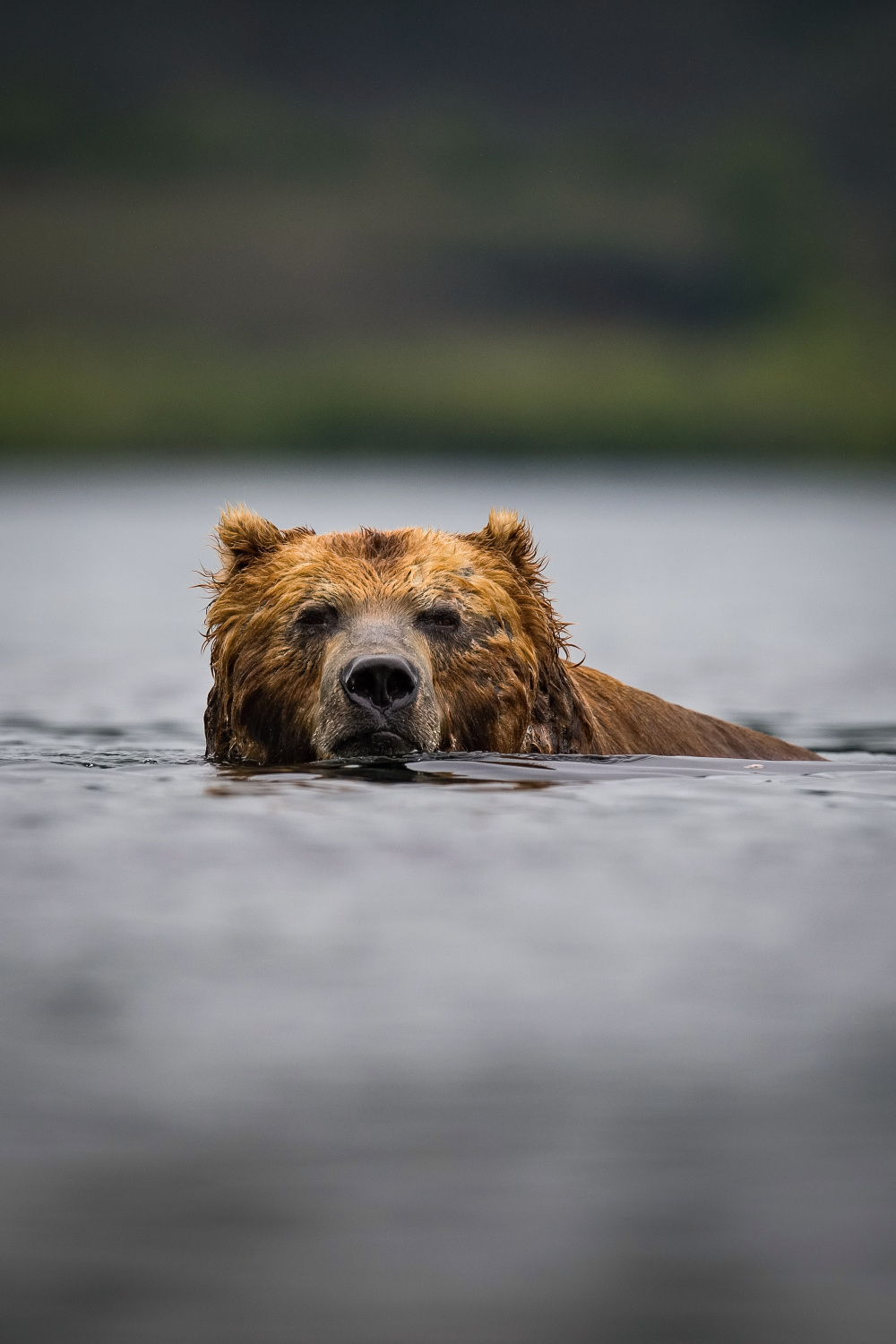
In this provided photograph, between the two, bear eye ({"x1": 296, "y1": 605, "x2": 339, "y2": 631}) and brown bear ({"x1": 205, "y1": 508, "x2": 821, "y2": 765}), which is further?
bear eye ({"x1": 296, "y1": 605, "x2": 339, "y2": 631})

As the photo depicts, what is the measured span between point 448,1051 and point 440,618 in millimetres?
4068

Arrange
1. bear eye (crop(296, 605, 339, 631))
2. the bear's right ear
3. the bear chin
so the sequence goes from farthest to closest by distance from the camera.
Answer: the bear's right ear
bear eye (crop(296, 605, 339, 631))
the bear chin

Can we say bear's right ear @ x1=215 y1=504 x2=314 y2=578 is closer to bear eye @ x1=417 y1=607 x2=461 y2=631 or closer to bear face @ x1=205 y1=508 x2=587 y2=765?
bear face @ x1=205 y1=508 x2=587 y2=765

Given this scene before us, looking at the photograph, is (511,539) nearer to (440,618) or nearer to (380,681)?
(440,618)

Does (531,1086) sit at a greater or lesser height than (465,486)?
lesser

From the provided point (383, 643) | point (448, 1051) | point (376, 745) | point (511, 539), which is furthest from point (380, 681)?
point (448, 1051)

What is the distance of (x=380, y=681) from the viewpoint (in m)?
7.95

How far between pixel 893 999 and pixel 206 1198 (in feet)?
7.00

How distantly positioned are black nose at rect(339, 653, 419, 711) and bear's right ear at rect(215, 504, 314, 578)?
4.70 ft

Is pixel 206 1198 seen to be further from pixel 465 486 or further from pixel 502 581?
pixel 465 486

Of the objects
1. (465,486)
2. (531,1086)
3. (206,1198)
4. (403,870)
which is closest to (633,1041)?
(531,1086)

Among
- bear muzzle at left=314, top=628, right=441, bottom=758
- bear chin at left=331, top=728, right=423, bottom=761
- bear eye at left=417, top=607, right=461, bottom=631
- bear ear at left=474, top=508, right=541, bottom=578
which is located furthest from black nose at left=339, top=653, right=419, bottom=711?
bear ear at left=474, top=508, right=541, bottom=578

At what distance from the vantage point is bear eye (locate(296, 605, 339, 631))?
8.55 metres

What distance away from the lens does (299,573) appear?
8766 millimetres
